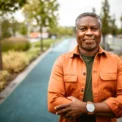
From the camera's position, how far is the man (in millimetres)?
2324

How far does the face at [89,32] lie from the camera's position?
238 centimetres

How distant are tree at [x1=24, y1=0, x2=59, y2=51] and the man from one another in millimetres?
24731

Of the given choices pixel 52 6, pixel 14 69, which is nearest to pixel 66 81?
pixel 14 69

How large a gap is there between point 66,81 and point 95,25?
566 millimetres

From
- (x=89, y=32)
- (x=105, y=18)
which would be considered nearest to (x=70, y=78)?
(x=89, y=32)

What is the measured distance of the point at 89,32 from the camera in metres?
2.38

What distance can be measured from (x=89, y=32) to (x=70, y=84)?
19.4 inches

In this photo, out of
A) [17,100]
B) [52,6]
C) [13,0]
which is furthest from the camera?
[52,6]

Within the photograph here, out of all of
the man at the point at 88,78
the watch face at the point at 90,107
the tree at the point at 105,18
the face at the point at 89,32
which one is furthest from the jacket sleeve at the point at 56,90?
the tree at the point at 105,18

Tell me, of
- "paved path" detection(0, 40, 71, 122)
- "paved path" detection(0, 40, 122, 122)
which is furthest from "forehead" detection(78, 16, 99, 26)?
"paved path" detection(0, 40, 71, 122)

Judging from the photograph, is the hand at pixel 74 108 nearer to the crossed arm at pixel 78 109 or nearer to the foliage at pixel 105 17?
the crossed arm at pixel 78 109

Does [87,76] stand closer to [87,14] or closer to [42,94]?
[87,14]

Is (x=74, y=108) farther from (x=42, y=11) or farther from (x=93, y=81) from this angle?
(x=42, y=11)

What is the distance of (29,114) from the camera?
6688 mm
